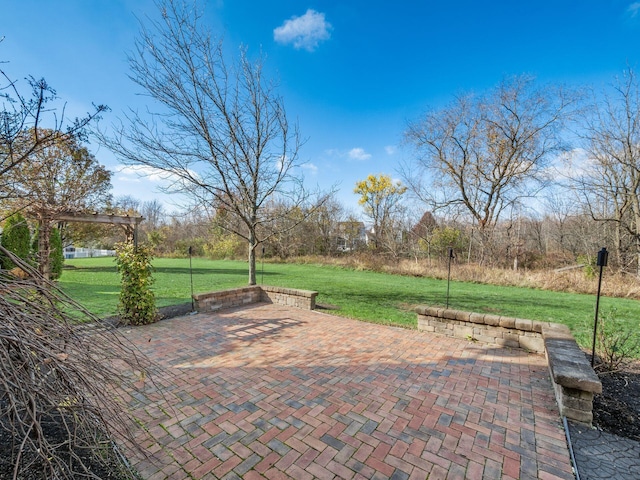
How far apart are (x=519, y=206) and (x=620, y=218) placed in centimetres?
394

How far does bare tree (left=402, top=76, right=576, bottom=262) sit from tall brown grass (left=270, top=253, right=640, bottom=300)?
3485 mm

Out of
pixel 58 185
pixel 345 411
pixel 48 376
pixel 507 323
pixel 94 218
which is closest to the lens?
pixel 48 376

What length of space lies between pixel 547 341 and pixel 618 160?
534 inches

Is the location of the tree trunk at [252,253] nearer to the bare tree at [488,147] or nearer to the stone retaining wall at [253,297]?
the stone retaining wall at [253,297]

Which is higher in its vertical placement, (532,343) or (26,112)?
(26,112)

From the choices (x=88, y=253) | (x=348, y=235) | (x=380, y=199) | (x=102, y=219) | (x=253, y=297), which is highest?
(x=380, y=199)

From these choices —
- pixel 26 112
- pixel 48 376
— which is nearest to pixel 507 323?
pixel 48 376

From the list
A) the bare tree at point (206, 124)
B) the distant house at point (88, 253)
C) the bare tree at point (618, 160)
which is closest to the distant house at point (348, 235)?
the bare tree at point (618, 160)

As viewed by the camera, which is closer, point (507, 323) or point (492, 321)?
point (507, 323)

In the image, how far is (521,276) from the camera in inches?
479

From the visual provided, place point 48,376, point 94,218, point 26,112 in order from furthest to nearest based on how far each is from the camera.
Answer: point 94,218, point 26,112, point 48,376

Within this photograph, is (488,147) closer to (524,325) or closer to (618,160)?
(618,160)

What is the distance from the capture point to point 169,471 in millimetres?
2049

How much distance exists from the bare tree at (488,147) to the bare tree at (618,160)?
2042mm
